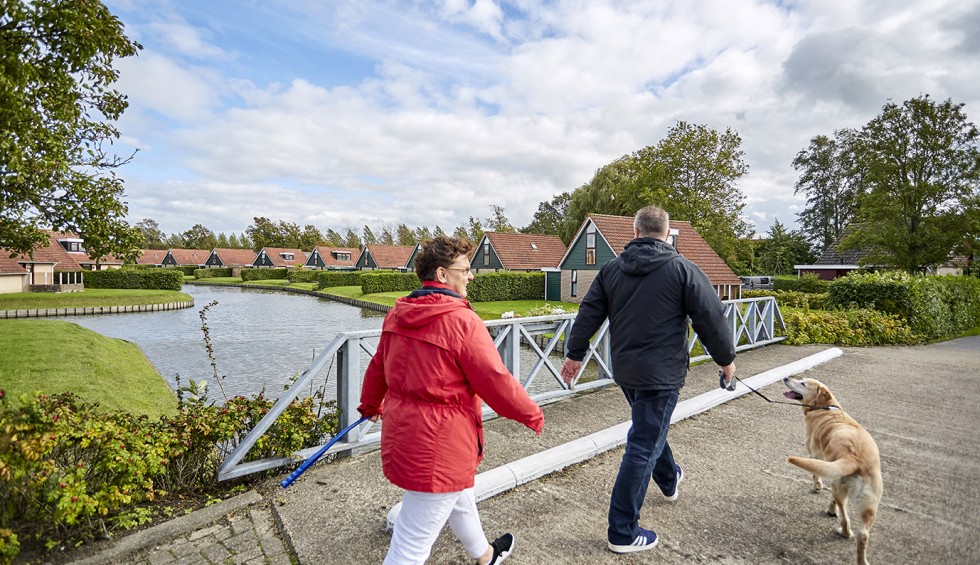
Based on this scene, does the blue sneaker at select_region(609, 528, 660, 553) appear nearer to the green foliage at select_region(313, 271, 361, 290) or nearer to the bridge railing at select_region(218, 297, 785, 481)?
the bridge railing at select_region(218, 297, 785, 481)

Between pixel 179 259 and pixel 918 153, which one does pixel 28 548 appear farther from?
pixel 179 259

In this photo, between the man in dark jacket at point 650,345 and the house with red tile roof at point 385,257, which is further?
the house with red tile roof at point 385,257

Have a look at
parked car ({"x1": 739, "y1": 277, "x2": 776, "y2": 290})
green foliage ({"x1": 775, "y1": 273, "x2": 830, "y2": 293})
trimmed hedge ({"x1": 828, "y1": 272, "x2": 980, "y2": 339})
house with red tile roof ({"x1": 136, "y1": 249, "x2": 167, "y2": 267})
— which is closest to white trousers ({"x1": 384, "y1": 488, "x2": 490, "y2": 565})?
trimmed hedge ({"x1": 828, "y1": 272, "x2": 980, "y2": 339})

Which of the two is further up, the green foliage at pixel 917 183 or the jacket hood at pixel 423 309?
the green foliage at pixel 917 183

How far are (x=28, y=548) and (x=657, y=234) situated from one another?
399 cm

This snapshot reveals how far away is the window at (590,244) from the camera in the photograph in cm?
2897

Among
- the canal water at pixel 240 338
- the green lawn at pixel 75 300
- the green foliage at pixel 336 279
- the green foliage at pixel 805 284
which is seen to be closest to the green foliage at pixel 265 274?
the green foliage at pixel 336 279

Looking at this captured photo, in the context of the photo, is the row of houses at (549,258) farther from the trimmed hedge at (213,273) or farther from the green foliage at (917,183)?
the trimmed hedge at (213,273)

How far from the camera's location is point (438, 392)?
2137 mm

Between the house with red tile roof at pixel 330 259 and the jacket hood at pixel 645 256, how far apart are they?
79649mm

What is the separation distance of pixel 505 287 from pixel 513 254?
904cm

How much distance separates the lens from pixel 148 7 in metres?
7.19

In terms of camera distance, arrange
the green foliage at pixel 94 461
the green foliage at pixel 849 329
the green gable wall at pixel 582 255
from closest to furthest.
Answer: the green foliage at pixel 94 461 < the green foliage at pixel 849 329 < the green gable wall at pixel 582 255

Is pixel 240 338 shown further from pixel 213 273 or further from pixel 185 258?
pixel 185 258
